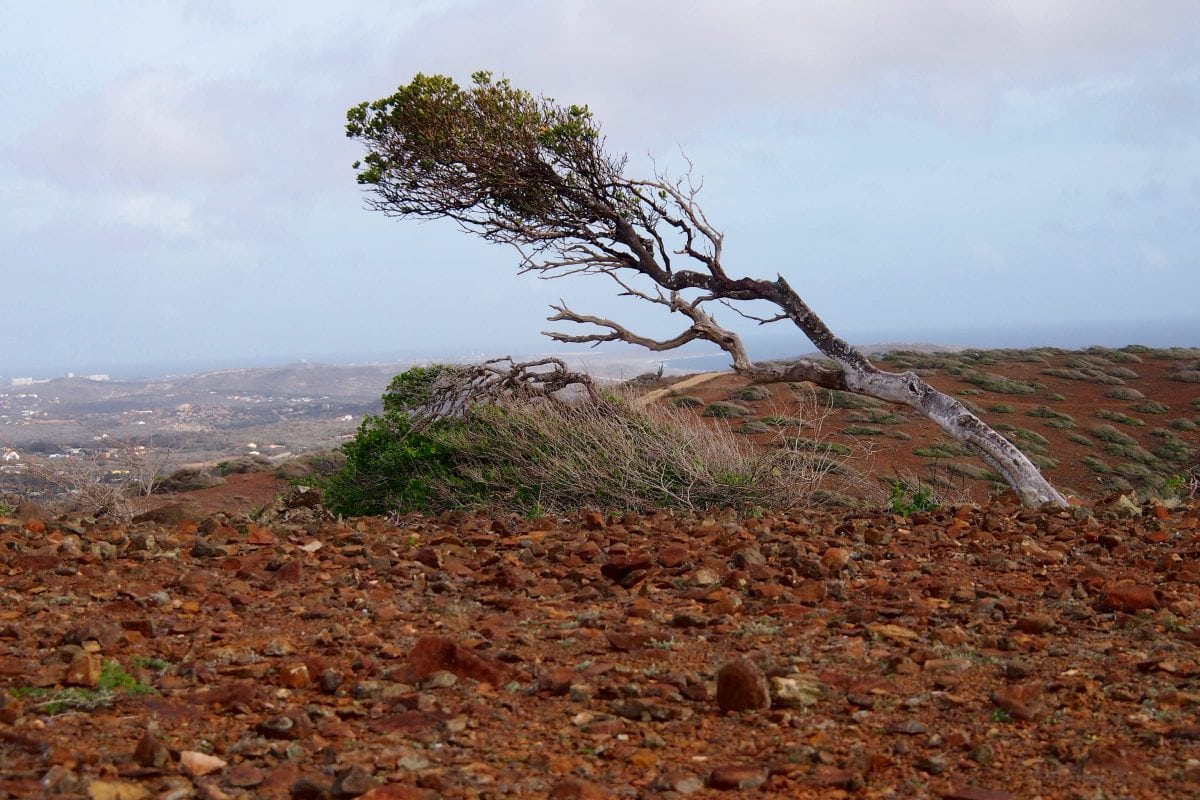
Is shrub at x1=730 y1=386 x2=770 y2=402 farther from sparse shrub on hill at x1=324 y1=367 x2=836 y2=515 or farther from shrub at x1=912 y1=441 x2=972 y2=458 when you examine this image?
sparse shrub on hill at x1=324 y1=367 x2=836 y2=515

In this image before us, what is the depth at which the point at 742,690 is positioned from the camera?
140 inches

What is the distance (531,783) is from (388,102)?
10.9 m

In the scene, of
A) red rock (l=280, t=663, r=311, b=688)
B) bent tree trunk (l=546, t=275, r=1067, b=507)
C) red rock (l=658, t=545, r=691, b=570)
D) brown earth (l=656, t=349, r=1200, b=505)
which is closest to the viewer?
red rock (l=280, t=663, r=311, b=688)

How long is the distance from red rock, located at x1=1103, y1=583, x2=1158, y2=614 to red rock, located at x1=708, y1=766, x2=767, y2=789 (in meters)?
2.84

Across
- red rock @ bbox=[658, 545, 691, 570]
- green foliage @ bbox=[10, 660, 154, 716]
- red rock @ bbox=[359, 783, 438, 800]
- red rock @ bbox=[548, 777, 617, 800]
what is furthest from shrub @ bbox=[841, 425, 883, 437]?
red rock @ bbox=[359, 783, 438, 800]

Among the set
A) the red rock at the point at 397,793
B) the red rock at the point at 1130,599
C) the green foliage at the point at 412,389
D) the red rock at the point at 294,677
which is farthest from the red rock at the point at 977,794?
the green foliage at the point at 412,389

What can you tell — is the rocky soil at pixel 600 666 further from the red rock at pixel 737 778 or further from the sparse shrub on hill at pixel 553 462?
the sparse shrub on hill at pixel 553 462

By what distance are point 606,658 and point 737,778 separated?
1315mm

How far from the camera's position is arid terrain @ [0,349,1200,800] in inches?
118

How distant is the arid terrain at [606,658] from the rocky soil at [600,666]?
Answer: 0.05 ft

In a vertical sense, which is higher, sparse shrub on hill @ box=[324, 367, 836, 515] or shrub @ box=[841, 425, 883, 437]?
sparse shrub on hill @ box=[324, 367, 836, 515]

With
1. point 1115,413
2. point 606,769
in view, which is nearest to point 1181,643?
point 606,769

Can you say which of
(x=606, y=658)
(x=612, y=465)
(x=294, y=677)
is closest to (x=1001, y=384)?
(x=612, y=465)

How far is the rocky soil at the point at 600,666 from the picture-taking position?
2998 mm
